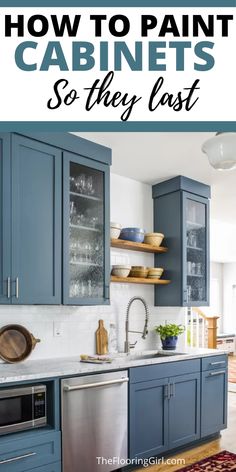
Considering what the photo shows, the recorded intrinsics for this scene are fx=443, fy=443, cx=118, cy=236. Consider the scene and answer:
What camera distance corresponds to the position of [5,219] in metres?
2.79

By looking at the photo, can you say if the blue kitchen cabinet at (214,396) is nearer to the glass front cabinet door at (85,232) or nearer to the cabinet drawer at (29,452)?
the glass front cabinet door at (85,232)

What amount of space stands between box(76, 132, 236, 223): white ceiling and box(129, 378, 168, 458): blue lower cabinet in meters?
1.80

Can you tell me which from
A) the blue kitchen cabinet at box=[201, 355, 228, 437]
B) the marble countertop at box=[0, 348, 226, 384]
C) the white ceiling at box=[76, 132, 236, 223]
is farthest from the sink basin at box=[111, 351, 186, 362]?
the white ceiling at box=[76, 132, 236, 223]

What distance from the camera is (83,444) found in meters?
2.87

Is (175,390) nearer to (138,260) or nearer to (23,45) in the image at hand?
(138,260)

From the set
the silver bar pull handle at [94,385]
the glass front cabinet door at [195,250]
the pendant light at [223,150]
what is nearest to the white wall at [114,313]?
the glass front cabinet door at [195,250]

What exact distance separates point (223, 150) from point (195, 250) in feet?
6.40

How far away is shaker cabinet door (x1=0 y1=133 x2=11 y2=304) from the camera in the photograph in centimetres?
273

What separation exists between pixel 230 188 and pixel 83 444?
308cm

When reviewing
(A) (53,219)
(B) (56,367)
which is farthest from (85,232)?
(B) (56,367)

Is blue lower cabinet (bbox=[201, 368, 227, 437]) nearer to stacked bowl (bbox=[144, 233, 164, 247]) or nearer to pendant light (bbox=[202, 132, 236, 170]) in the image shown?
stacked bowl (bbox=[144, 233, 164, 247])

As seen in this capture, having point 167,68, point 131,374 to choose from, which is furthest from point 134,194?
point 167,68

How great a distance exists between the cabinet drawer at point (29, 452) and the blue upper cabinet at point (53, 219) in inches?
31.9

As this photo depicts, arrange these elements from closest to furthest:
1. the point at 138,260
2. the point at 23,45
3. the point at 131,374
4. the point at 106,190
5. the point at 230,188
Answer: the point at 23,45, the point at 131,374, the point at 106,190, the point at 138,260, the point at 230,188
